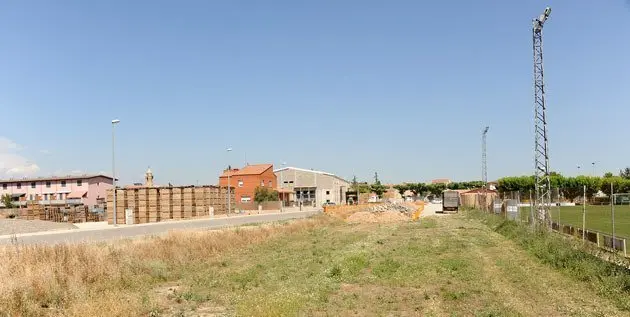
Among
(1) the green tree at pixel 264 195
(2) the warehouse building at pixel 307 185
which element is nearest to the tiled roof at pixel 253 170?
(1) the green tree at pixel 264 195

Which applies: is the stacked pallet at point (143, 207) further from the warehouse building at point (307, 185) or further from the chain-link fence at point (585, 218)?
the warehouse building at point (307, 185)

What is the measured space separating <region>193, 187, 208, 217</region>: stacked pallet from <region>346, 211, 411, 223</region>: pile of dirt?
17850 millimetres

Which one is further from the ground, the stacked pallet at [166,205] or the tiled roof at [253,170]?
the tiled roof at [253,170]

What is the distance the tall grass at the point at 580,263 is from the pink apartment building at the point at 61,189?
97.4 meters

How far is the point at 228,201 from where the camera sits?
215 ft

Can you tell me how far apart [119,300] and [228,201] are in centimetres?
5446

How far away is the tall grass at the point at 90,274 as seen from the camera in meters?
11.0

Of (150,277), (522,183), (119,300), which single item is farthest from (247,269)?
(522,183)

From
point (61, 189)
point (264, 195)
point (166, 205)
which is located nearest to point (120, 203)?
point (166, 205)

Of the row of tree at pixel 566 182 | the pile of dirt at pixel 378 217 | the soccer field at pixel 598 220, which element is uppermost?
the row of tree at pixel 566 182

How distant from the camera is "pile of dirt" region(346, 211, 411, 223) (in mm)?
49938

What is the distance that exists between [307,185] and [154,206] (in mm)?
63095

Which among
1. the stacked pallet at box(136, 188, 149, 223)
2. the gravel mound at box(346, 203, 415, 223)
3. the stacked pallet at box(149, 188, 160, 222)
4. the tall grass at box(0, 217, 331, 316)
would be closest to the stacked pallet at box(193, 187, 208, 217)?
the stacked pallet at box(149, 188, 160, 222)

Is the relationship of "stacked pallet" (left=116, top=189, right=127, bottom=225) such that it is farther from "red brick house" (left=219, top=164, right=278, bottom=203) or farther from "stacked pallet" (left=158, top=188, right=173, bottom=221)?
"red brick house" (left=219, top=164, right=278, bottom=203)
